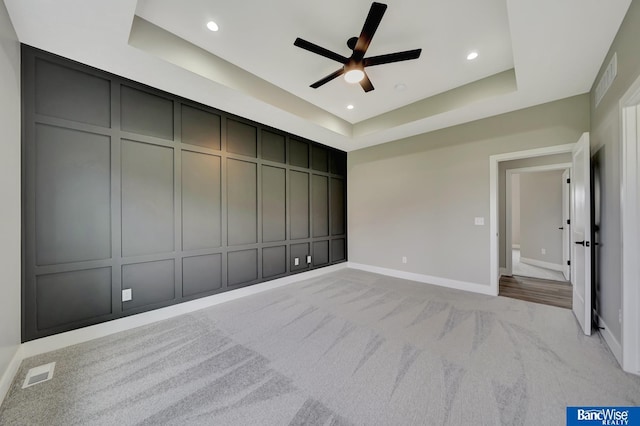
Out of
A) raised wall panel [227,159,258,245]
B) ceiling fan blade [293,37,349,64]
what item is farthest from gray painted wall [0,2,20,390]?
ceiling fan blade [293,37,349,64]

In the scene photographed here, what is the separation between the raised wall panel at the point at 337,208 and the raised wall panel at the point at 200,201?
2546 millimetres

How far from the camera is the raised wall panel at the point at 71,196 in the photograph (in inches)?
85.7

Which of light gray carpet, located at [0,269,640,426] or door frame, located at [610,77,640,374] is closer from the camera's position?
light gray carpet, located at [0,269,640,426]

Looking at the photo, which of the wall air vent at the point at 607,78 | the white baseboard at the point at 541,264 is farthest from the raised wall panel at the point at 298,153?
the white baseboard at the point at 541,264

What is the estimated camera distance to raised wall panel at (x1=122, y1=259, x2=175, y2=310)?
103 inches

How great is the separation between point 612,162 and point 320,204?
3.88 metres

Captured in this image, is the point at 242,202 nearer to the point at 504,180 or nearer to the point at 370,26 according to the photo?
the point at 370,26

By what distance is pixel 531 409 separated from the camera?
1.49m

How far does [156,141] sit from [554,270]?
7.72 meters

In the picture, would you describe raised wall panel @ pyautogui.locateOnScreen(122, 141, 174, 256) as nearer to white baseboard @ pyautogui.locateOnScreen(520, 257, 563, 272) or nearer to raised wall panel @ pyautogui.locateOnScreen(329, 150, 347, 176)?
raised wall panel @ pyautogui.locateOnScreen(329, 150, 347, 176)

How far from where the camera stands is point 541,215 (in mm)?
5480

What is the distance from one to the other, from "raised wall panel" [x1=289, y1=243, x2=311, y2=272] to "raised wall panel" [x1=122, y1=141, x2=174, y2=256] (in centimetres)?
199

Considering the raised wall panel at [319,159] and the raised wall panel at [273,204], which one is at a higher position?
the raised wall panel at [319,159]

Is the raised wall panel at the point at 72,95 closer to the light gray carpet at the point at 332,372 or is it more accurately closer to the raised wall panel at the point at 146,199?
the raised wall panel at the point at 146,199
